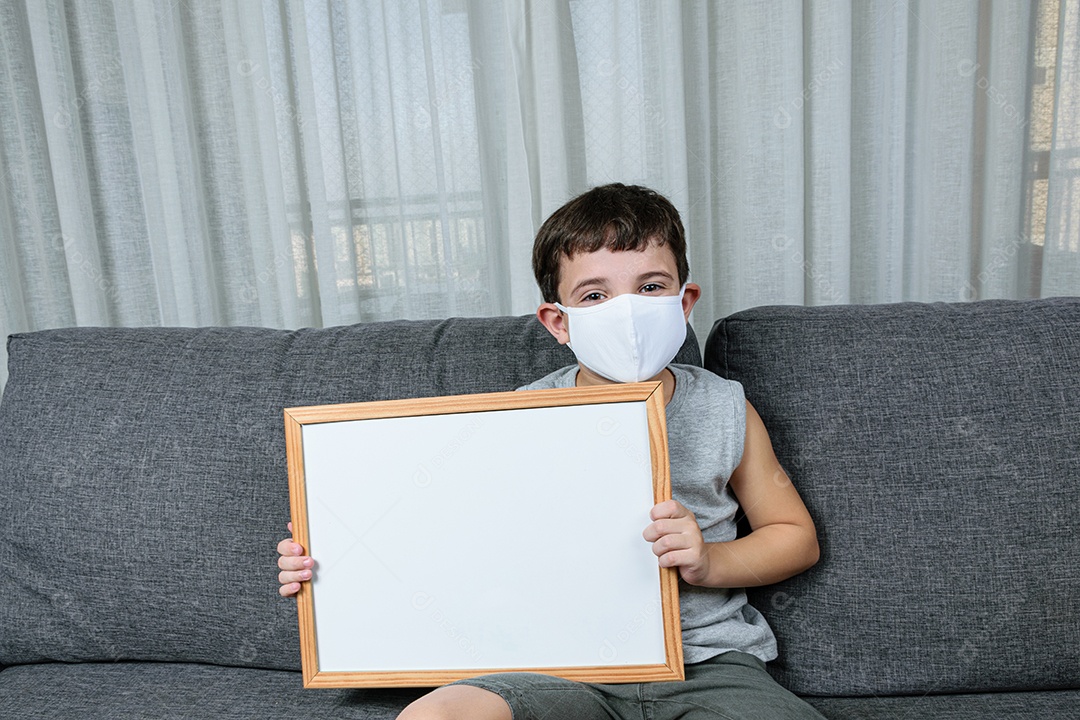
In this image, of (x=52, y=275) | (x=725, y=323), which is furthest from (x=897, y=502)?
(x=52, y=275)

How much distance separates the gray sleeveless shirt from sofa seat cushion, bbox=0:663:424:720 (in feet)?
1.39

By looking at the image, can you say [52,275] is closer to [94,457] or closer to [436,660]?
[94,457]

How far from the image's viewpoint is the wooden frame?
3.32 ft

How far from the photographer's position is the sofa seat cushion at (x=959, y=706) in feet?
3.41

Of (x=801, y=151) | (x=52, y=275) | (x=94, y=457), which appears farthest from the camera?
(x=52, y=275)

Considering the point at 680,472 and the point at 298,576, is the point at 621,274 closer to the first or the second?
the point at 680,472

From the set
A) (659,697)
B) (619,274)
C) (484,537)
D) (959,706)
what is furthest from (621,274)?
(959,706)

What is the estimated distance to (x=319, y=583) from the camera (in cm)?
108

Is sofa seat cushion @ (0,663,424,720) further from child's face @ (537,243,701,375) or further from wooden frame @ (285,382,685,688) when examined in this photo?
child's face @ (537,243,701,375)

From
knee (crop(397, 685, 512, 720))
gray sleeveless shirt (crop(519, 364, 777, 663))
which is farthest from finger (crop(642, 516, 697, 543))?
knee (crop(397, 685, 512, 720))

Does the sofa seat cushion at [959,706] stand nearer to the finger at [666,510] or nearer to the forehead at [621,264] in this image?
the finger at [666,510]

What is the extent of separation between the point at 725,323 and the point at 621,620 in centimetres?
55

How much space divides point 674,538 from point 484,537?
9.7 inches

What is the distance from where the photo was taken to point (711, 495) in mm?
1125
